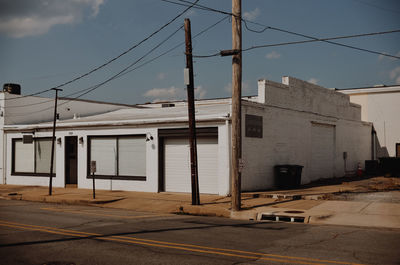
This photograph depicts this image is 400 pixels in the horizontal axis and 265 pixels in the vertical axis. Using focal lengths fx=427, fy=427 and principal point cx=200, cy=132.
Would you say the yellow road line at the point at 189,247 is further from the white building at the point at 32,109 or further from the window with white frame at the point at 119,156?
the white building at the point at 32,109

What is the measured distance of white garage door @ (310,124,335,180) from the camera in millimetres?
27125

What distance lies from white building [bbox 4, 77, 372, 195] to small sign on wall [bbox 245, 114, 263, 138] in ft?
0.16

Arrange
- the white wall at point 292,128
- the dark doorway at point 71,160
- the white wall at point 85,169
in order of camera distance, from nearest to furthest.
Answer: the white wall at point 292,128, the white wall at point 85,169, the dark doorway at point 71,160

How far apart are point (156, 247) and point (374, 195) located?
13.4 m

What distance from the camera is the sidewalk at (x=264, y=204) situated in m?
13.7

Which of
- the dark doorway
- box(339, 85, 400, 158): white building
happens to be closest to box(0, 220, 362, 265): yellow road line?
the dark doorway

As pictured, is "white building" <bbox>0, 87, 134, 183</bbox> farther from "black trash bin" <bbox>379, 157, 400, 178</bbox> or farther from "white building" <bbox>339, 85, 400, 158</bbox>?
"white building" <bbox>339, 85, 400, 158</bbox>

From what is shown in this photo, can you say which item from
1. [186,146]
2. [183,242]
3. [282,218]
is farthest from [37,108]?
[183,242]

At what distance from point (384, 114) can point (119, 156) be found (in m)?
24.4

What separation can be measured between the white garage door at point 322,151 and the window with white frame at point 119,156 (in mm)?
10833

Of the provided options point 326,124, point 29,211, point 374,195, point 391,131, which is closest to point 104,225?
point 29,211

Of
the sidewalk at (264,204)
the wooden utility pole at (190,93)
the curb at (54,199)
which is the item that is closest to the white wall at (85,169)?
the sidewalk at (264,204)

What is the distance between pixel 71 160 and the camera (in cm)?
2602

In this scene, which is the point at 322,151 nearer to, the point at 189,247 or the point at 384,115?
the point at 384,115
